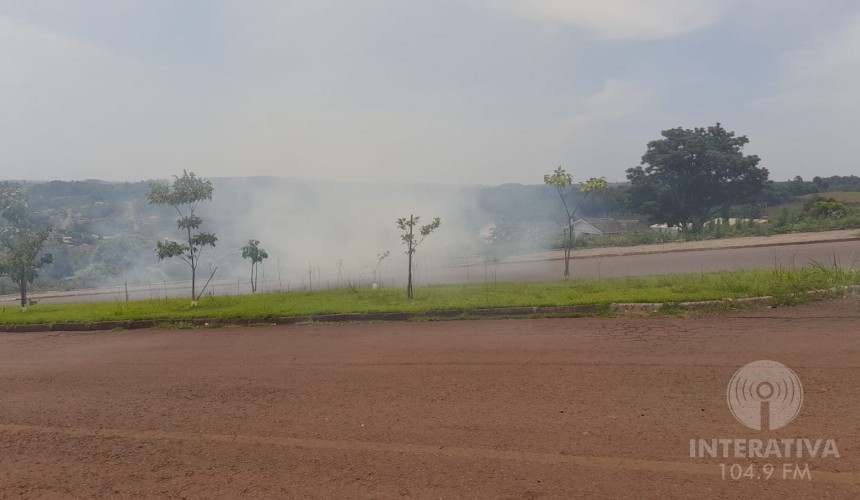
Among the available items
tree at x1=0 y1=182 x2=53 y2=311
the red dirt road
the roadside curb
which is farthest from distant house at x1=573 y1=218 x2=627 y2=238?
the red dirt road

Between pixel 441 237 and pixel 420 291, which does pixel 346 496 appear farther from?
pixel 441 237

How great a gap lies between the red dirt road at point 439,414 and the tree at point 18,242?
8.75m

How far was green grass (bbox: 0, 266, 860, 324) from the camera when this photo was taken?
11.6 m

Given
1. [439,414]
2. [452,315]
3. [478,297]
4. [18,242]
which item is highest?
[18,242]

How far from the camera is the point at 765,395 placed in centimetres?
608

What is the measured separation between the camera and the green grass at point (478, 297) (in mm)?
11602

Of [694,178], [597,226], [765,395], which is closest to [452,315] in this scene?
[765,395]

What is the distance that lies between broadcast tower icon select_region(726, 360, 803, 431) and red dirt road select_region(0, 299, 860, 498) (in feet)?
0.37

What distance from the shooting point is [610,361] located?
24.9 ft

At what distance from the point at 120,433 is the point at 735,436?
567 centimetres

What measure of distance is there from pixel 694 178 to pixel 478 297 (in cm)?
3747

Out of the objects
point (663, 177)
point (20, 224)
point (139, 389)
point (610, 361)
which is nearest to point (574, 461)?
point (610, 361)

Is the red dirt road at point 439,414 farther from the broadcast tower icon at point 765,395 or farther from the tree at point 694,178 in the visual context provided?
the tree at point 694,178

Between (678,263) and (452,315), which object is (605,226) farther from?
(452,315)
